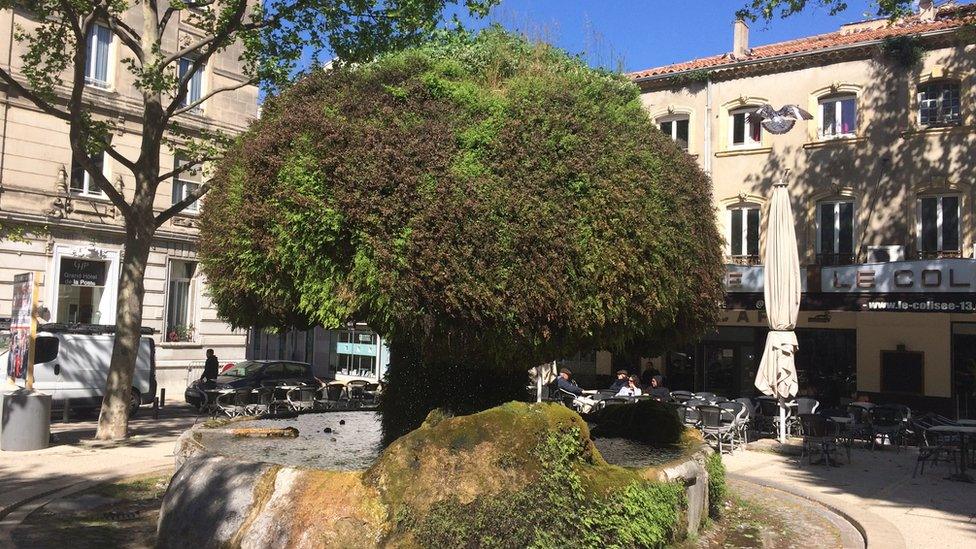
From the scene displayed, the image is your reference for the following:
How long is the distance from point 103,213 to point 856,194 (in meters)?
21.6

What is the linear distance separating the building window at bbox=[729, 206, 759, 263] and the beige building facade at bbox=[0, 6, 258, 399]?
14.6 metres

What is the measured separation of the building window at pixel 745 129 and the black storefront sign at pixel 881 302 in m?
5.88

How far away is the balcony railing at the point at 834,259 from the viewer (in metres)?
20.6

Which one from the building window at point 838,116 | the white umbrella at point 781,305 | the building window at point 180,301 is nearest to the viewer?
the white umbrella at point 781,305

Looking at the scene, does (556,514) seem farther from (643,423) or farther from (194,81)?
(194,81)

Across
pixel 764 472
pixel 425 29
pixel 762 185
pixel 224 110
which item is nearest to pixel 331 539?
pixel 764 472

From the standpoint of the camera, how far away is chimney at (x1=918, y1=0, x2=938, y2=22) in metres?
22.3

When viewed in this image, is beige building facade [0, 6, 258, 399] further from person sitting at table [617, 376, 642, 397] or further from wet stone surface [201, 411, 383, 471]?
person sitting at table [617, 376, 642, 397]

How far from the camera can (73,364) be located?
17.2m

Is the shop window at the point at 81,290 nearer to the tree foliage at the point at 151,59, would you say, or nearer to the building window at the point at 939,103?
the tree foliage at the point at 151,59

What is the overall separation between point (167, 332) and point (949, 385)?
22419mm

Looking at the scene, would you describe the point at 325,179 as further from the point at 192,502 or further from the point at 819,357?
the point at 819,357

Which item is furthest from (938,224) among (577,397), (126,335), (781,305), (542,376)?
(126,335)

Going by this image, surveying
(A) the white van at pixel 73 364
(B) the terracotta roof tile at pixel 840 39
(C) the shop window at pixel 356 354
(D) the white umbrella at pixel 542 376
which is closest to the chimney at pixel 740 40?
(B) the terracotta roof tile at pixel 840 39
